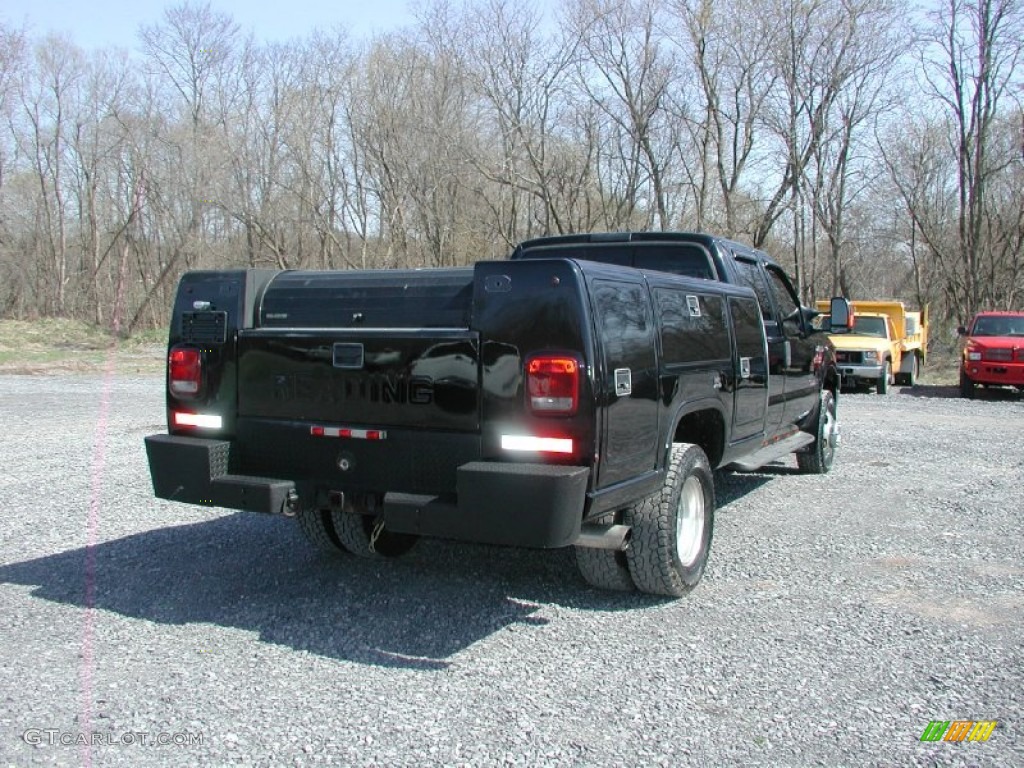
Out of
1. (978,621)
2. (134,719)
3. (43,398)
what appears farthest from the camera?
(43,398)

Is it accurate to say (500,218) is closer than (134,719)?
No

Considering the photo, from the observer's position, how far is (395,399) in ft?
14.1

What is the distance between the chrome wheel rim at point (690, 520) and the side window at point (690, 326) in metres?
0.71

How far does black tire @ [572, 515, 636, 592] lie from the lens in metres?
4.72

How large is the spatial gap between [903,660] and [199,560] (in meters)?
4.05

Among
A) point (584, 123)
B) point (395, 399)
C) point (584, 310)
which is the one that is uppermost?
point (584, 123)

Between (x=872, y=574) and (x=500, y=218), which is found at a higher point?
(x=500, y=218)

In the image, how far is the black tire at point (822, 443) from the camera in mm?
8453

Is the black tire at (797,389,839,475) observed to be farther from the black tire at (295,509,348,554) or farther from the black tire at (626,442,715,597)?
the black tire at (295,509,348,554)

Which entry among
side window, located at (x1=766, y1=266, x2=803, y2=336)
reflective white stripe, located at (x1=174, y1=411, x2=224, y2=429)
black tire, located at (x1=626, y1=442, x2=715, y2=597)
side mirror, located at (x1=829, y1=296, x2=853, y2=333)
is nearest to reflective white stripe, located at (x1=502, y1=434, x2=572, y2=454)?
black tire, located at (x1=626, y1=442, x2=715, y2=597)

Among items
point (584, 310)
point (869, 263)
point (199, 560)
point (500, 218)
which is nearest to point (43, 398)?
point (199, 560)

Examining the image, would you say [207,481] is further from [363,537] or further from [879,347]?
[879,347]

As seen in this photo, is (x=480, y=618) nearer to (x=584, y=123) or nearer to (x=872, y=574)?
(x=872, y=574)

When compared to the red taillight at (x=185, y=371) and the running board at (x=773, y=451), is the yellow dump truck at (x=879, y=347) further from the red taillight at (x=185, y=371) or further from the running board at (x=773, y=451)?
the red taillight at (x=185, y=371)
